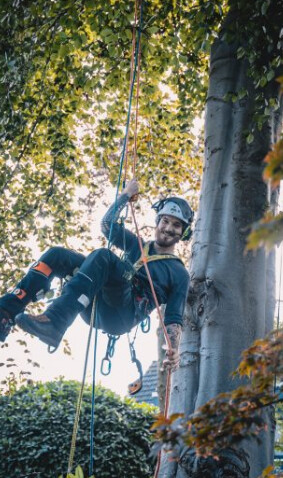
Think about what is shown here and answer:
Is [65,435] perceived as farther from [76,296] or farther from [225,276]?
[225,276]

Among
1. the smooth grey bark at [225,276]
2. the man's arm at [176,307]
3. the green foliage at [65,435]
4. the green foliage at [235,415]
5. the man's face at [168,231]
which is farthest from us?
the green foliage at [65,435]

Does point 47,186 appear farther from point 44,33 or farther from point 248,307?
point 248,307

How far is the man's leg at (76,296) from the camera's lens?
3.71 m

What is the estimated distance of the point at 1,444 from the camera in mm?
7258

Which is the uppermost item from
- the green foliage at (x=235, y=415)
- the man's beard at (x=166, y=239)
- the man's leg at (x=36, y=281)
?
the man's beard at (x=166, y=239)

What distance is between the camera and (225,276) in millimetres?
3973

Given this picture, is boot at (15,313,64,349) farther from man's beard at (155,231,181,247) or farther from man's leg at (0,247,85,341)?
man's beard at (155,231,181,247)

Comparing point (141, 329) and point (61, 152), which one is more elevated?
point (61, 152)

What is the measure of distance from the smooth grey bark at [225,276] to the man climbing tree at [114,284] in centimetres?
26

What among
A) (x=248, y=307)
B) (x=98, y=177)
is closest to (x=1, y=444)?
(x=98, y=177)

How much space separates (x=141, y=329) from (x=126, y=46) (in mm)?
3353

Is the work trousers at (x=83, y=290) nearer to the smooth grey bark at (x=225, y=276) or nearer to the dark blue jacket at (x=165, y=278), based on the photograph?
the dark blue jacket at (x=165, y=278)

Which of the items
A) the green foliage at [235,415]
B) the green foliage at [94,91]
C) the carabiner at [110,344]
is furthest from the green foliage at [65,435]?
the green foliage at [235,415]

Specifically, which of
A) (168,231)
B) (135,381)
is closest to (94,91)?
(168,231)
